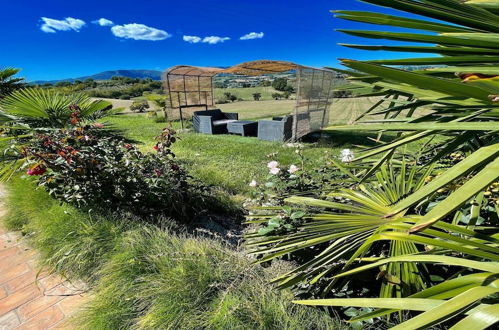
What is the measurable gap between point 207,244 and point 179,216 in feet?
3.34

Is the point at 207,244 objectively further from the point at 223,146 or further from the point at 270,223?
the point at 223,146

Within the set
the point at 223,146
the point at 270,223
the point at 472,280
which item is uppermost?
the point at 472,280

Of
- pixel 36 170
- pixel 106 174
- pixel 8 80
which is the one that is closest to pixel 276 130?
pixel 106 174

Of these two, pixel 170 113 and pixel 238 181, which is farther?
pixel 170 113

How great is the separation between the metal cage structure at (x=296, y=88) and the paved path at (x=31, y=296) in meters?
5.38

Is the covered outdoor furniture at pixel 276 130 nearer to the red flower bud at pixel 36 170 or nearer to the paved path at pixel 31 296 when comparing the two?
the red flower bud at pixel 36 170

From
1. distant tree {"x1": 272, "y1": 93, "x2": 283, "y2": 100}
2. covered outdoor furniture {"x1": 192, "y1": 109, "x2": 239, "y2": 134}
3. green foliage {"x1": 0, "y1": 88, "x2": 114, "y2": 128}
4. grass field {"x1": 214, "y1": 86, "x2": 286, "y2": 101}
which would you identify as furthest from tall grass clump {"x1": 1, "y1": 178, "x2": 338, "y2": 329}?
distant tree {"x1": 272, "y1": 93, "x2": 283, "y2": 100}

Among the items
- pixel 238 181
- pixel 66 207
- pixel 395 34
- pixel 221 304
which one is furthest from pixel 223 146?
pixel 395 34

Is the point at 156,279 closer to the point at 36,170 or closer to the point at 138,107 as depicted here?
the point at 36,170

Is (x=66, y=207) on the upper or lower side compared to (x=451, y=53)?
lower

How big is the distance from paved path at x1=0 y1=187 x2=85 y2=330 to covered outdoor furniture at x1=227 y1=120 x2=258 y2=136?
6808mm

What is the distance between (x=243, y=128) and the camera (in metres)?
8.57

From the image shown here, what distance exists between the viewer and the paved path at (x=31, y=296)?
1.60 m

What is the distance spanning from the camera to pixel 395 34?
0.62 meters
